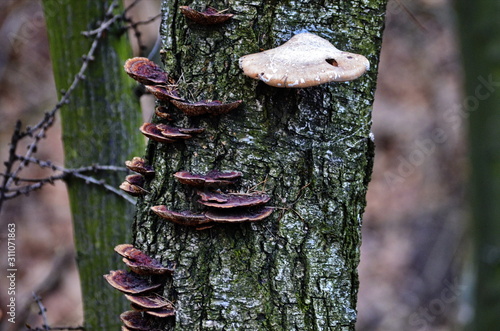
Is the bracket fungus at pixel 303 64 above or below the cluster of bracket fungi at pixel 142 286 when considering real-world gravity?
above

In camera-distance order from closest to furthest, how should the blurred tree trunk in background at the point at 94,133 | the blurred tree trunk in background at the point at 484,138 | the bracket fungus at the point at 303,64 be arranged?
1. the bracket fungus at the point at 303,64
2. the blurred tree trunk in background at the point at 484,138
3. the blurred tree trunk in background at the point at 94,133

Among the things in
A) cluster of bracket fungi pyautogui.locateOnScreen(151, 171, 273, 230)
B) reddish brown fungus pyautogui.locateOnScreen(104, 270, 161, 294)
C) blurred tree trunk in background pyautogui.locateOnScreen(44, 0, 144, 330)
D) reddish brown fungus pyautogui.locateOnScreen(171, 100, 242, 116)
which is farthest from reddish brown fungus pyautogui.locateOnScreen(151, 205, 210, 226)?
blurred tree trunk in background pyautogui.locateOnScreen(44, 0, 144, 330)

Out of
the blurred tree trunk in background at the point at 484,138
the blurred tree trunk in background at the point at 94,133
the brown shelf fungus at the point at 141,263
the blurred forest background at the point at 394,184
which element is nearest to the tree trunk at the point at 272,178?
the brown shelf fungus at the point at 141,263

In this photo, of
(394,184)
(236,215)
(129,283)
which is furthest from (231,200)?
(394,184)

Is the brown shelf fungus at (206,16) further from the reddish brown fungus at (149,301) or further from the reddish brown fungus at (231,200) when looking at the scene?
the reddish brown fungus at (149,301)

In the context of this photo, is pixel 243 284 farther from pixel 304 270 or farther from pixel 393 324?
pixel 393 324

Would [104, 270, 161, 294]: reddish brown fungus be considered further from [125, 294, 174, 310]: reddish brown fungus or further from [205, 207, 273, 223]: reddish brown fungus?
[205, 207, 273, 223]: reddish brown fungus
